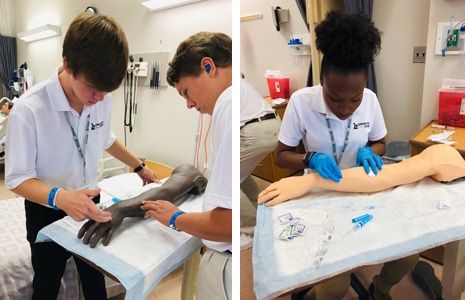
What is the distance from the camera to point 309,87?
870 mm

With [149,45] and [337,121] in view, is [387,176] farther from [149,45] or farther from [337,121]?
[149,45]

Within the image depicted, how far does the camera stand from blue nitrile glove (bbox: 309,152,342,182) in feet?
2.74

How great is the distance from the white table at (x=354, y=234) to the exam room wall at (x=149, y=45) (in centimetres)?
41

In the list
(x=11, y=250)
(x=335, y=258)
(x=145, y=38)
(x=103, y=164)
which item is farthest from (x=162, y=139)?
(x=335, y=258)

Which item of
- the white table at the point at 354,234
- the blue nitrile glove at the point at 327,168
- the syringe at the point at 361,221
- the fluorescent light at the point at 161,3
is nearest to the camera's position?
the white table at the point at 354,234

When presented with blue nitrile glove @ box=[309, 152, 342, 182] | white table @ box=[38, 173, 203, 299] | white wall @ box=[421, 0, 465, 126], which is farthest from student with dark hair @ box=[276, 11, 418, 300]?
white table @ box=[38, 173, 203, 299]

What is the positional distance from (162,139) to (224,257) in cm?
48

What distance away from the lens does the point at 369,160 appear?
86cm

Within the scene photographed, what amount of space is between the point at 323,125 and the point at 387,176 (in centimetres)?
21

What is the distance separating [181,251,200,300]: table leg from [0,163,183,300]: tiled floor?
18 mm

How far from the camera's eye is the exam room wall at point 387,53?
0.74 m

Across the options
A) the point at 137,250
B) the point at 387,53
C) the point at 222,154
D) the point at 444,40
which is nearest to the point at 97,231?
the point at 137,250

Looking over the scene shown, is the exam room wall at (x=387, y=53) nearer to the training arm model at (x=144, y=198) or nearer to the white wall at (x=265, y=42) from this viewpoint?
the white wall at (x=265, y=42)

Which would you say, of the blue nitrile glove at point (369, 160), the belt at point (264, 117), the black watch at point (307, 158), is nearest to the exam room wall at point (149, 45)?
the belt at point (264, 117)
